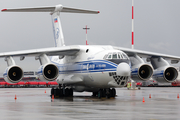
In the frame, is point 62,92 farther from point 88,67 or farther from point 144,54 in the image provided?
point 144,54

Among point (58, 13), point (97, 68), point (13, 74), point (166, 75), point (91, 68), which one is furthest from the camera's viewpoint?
point (58, 13)

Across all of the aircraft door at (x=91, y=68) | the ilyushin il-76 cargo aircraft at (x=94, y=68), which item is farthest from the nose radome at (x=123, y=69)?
the aircraft door at (x=91, y=68)

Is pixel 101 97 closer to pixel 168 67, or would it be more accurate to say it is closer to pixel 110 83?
pixel 110 83

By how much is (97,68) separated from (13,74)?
18.3 ft

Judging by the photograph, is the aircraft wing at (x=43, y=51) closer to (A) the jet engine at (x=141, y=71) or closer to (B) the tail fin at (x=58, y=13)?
(A) the jet engine at (x=141, y=71)

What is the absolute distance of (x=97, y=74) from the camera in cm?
1989

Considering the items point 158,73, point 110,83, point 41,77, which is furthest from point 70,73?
point 158,73

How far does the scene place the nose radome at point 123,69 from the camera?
18.4 metres

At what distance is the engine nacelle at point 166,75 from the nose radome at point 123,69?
14.1 ft

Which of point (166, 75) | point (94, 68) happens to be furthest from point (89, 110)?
point (166, 75)

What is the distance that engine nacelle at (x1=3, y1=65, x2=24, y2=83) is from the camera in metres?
20.7

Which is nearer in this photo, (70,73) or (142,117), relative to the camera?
(142,117)

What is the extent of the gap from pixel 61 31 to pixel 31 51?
21.1 ft

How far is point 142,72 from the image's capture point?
2159 cm
